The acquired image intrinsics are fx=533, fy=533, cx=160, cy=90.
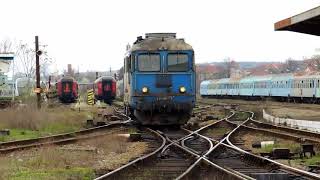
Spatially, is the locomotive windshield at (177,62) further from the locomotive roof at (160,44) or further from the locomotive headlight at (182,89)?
the locomotive headlight at (182,89)

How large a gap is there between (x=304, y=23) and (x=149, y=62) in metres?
8.89

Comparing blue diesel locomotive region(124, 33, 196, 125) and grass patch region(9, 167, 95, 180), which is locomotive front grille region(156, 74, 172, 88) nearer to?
blue diesel locomotive region(124, 33, 196, 125)

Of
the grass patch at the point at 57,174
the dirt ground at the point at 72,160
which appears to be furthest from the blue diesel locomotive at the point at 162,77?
the grass patch at the point at 57,174

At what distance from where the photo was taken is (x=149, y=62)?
2112 cm

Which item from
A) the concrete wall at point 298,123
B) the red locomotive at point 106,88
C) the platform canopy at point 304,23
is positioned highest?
the platform canopy at point 304,23

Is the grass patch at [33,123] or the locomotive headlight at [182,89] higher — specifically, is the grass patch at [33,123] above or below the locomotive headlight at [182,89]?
below

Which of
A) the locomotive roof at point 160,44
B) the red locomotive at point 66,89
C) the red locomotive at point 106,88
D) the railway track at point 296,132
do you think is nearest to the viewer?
the railway track at point 296,132

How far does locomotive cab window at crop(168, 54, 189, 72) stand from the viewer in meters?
21.1

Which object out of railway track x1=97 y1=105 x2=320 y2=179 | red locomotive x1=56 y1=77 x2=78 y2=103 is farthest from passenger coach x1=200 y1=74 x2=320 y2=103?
railway track x1=97 y1=105 x2=320 y2=179

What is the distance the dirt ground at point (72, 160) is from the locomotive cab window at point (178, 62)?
533 cm

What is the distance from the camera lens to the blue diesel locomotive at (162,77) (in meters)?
20.7

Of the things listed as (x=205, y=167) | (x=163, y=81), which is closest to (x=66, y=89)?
(x=163, y=81)

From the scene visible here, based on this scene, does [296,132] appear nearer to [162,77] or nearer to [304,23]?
[162,77]

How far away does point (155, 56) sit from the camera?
69.3 ft
